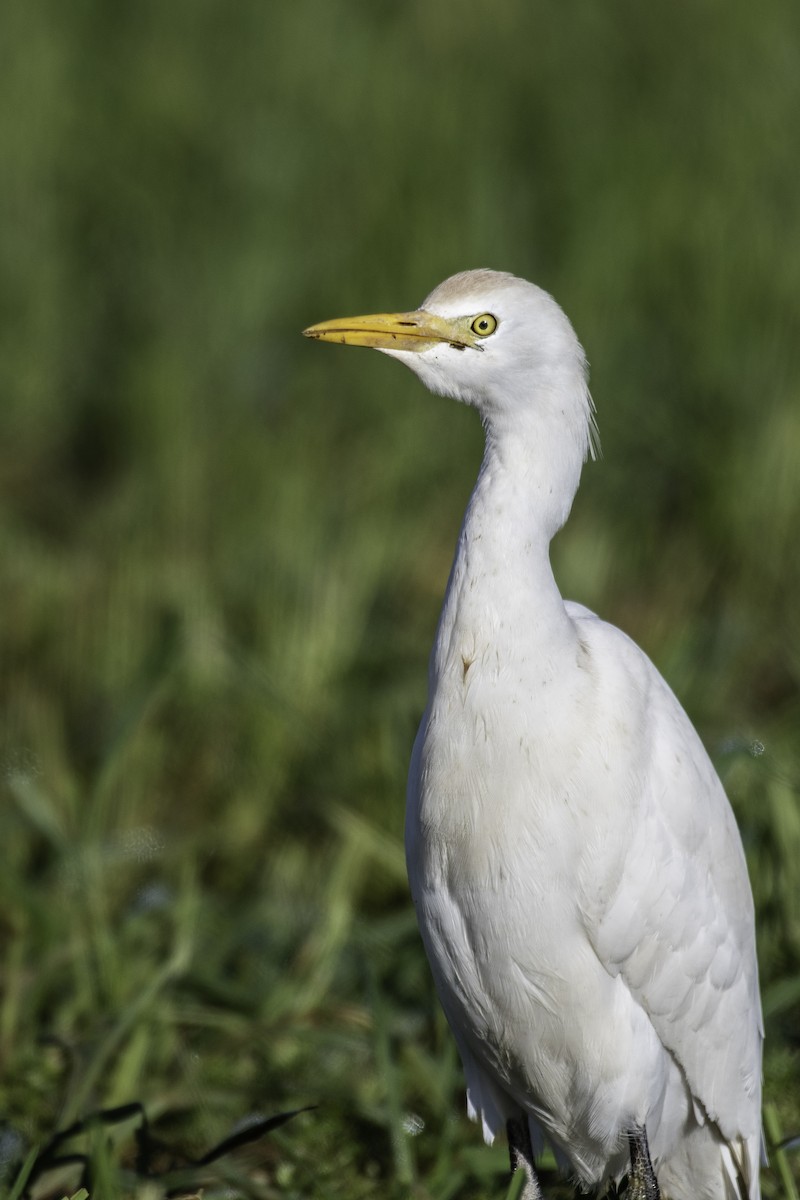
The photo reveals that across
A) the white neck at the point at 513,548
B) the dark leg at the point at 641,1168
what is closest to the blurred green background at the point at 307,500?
the dark leg at the point at 641,1168

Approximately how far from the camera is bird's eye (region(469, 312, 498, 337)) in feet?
8.02

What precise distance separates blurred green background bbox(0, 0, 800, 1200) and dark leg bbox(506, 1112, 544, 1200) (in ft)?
0.58

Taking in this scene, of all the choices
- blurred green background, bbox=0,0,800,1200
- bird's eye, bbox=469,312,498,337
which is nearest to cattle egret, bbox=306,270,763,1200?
bird's eye, bbox=469,312,498,337

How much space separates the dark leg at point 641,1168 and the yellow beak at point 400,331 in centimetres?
140

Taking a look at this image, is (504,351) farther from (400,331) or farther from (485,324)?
(400,331)

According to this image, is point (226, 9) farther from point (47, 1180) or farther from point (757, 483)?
point (47, 1180)

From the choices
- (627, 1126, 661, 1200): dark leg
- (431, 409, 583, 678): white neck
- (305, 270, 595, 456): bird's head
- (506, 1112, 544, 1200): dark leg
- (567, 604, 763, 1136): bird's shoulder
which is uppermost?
(305, 270, 595, 456): bird's head

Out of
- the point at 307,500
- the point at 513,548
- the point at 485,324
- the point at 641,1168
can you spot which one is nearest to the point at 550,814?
the point at 513,548

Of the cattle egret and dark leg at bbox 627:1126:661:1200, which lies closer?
the cattle egret

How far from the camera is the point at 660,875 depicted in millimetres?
2578

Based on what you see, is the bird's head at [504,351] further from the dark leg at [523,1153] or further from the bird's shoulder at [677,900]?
the dark leg at [523,1153]

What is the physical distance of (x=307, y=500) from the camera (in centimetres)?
566

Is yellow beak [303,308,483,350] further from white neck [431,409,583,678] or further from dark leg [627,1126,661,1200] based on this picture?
dark leg [627,1126,661,1200]

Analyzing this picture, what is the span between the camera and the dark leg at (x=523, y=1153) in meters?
2.80
